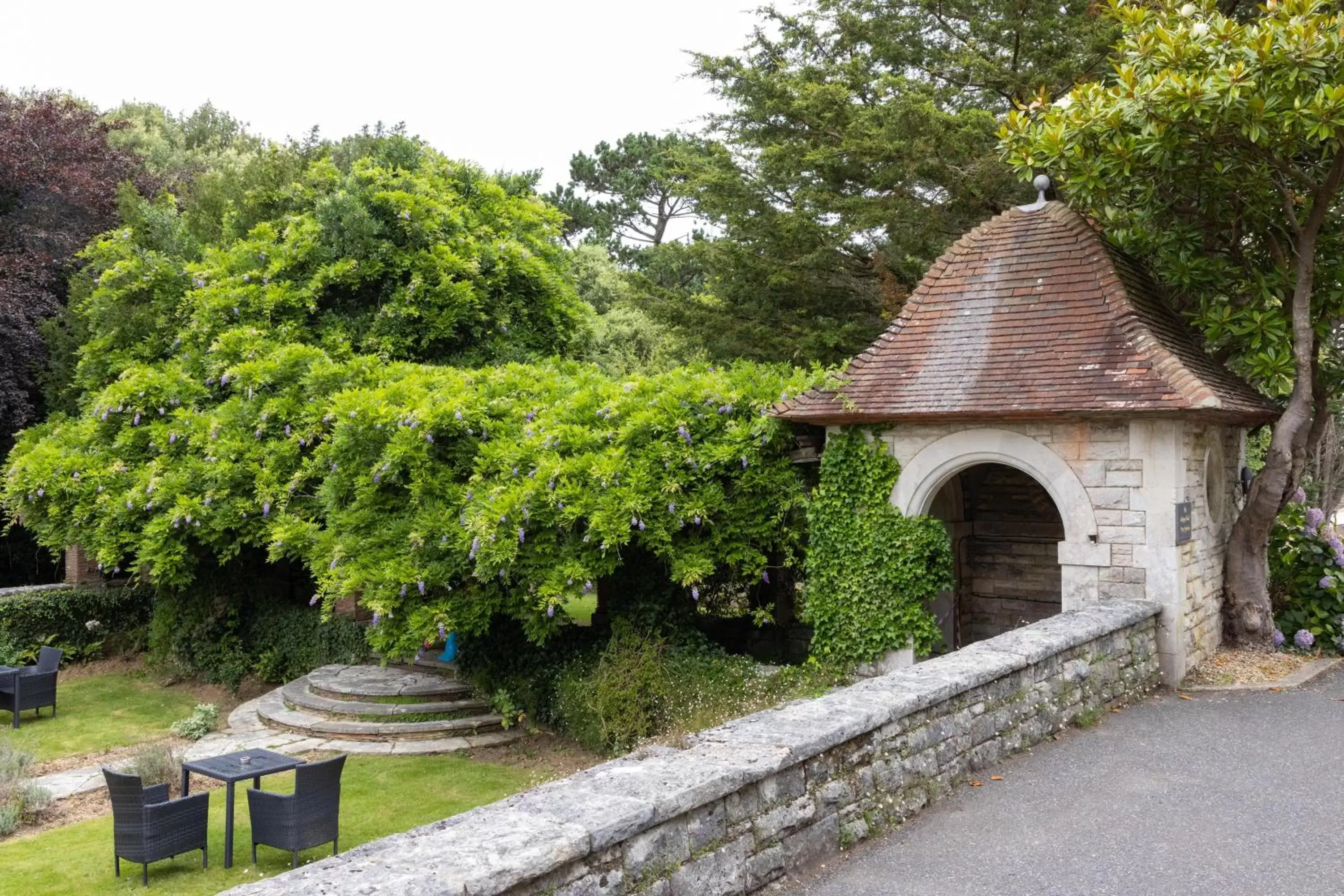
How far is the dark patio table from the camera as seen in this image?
7.97m

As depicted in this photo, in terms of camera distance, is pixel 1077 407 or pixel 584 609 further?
pixel 584 609

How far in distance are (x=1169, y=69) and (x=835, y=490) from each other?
5041 mm

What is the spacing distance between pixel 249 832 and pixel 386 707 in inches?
124

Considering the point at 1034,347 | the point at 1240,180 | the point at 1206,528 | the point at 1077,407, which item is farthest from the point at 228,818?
the point at 1240,180

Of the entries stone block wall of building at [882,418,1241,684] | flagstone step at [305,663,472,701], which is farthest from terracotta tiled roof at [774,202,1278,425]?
flagstone step at [305,663,472,701]

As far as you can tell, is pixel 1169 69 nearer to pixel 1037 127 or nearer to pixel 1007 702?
pixel 1037 127

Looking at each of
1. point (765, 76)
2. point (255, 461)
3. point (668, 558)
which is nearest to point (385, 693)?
point (255, 461)

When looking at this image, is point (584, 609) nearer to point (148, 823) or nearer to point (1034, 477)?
point (1034, 477)

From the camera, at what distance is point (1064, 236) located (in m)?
10.7

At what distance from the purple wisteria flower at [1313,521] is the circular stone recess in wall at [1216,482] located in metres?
1.82

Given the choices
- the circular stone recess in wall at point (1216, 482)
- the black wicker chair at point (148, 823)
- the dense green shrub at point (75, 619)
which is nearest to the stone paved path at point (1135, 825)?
the circular stone recess in wall at point (1216, 482)

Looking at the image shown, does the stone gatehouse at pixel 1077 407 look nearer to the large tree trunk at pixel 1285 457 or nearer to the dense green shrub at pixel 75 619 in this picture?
the large tree trunk at pixel 1285 457

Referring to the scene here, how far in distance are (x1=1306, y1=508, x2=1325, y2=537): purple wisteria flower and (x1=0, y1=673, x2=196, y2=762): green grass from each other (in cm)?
1421

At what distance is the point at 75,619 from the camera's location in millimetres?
17359
